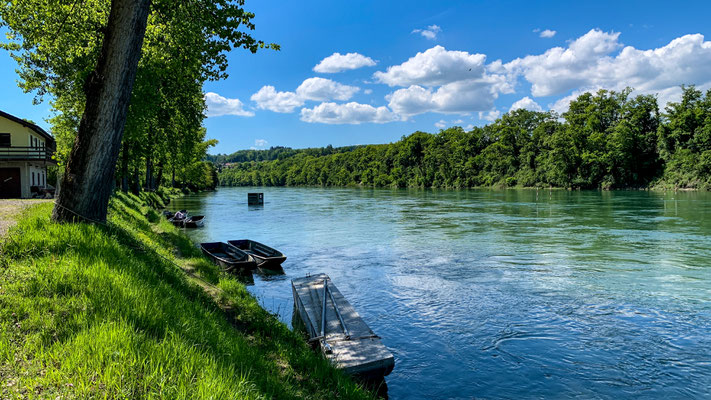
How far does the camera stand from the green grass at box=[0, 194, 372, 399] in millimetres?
3893

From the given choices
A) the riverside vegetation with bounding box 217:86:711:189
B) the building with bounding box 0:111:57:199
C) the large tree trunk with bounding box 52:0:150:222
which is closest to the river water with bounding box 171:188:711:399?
the large tree trunk with bounding box 52:0:150:222

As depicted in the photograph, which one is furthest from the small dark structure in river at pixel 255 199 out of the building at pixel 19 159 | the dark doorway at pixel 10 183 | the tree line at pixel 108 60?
the tree line at pixel 108 60

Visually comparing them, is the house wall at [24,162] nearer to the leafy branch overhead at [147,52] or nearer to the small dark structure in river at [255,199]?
the leafy branch overhead at [147,52]

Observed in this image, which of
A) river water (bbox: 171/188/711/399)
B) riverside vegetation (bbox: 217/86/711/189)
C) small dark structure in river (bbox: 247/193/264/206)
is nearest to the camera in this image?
river water (bbox: 171/188/711/399)

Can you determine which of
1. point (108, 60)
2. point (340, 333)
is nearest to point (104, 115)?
point (108, 60)

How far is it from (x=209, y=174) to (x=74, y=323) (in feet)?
442

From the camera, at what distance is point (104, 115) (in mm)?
8703

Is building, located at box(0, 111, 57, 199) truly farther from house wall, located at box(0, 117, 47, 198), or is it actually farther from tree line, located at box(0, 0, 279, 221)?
tree line, located at box(0, 0, 279, 221)

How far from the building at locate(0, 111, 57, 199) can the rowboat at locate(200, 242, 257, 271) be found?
2431 centimetres

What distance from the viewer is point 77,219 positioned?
899 cm

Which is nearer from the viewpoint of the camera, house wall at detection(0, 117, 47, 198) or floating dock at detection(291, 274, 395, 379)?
floating dock at detection(291, 274, 395, 379)

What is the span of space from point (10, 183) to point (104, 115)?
37264mm

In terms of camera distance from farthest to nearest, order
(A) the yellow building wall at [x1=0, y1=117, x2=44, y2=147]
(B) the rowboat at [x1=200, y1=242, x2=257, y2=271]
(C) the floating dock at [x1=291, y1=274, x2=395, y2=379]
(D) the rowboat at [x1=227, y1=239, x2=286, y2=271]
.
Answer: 1. (A) the yellow building wall at [x1=0, y1=117, x2=44, y2=147]
2. (D) the rowboat at [x1=227, y1=239, x2=286, y2=271]
3. (B) the rowboat at [x1=200, y1=242, x2=257, y2=271]
4. (C) the floating dock at [x1=291, y1=274, x2=395, y2=379]

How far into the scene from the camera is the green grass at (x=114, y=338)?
3893 millimetres
